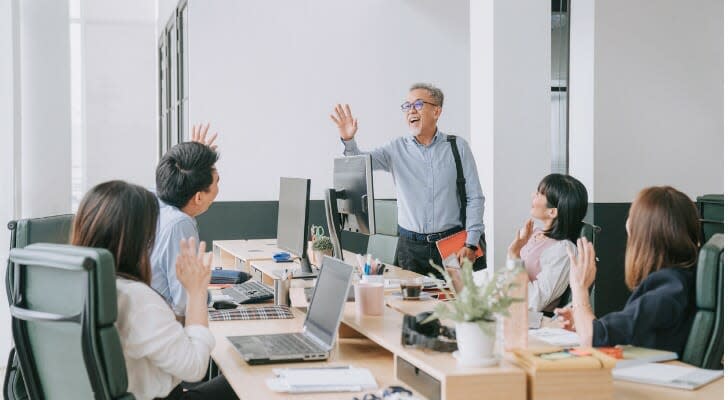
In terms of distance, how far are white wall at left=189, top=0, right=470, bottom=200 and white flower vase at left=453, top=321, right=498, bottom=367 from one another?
502cm

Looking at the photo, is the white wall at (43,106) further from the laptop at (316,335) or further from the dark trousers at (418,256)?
the laptop at (316,335)

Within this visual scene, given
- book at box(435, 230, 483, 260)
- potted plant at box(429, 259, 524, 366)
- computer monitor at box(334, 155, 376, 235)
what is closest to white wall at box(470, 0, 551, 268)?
book at box(435, 230, 483, 260)

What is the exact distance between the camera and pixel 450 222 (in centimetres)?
479

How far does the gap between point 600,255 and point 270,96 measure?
3.02 metres

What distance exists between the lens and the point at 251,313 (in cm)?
328

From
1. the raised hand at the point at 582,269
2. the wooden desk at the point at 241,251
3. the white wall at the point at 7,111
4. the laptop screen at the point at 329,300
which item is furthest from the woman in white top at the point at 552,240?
the white wall at the point at 7,111

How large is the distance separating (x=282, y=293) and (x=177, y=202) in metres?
0.68

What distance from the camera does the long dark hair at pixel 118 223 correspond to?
220cm

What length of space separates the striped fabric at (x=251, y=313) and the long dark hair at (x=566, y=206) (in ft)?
3.90

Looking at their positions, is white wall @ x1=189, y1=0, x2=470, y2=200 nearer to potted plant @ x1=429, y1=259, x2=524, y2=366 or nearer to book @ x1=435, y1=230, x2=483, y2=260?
book @ x1=435, y1=230, x2=483, y2=260

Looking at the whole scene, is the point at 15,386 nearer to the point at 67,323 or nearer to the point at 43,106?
the point at 67,323

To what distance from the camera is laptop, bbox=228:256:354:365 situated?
252cm

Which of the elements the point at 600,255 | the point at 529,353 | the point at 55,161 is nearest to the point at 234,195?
the point at 55,161

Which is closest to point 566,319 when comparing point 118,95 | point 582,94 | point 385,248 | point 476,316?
point 476,316
